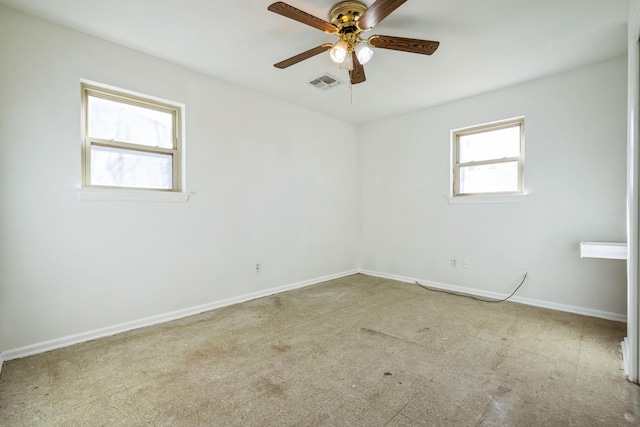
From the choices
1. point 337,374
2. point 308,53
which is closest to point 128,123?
point 308,53

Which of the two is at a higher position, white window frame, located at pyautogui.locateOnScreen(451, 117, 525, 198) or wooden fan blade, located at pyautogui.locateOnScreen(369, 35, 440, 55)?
wooden fan blade, located at pyautogui.locateOnScreen(369, 35, 440, 55)

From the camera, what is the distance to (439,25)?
2.38 meters

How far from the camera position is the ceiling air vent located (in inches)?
130

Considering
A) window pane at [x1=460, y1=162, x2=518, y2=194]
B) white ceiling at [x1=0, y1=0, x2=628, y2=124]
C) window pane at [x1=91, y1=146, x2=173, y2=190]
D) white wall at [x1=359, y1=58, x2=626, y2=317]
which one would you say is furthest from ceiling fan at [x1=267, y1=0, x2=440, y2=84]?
window pane at [x1=460, y1=162, x2=518, y2=194]

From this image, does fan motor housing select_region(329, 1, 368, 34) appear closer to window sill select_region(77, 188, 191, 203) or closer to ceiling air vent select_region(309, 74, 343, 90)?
ceiling air vent select_region(309, 74, 343, 90)

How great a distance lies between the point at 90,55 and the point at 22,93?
23.5 inches

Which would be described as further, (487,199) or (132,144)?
(487,199)

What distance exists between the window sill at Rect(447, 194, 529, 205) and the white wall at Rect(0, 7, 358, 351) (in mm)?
1988

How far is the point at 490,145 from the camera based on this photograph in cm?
382

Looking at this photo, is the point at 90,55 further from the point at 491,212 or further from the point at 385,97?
the point at 491,212

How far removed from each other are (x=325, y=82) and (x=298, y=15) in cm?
157

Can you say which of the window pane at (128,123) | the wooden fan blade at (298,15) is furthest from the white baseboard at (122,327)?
the wooden fan blade at (298,15)

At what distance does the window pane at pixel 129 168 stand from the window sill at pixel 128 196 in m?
0.13

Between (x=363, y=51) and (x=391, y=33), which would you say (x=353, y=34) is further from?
(x=391, y=33)
